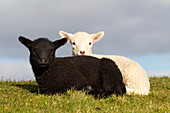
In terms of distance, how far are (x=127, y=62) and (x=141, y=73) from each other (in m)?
0.67

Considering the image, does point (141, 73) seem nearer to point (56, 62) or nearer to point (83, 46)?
point (83, 46)

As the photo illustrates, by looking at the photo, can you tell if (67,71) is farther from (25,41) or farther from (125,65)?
(125,65)

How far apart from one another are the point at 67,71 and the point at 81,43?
3090 millimetres

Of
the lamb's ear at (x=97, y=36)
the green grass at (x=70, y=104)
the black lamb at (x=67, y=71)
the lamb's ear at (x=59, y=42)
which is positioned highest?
the lamb's ear at (x=97, y=36)

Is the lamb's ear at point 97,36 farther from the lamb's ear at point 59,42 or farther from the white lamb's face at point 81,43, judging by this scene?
the lamb's ear at point 59,42

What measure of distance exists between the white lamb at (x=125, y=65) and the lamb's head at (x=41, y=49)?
273 centimetres

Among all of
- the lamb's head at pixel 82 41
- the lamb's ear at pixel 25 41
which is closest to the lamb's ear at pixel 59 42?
the lamb's ear at pixel 25 41

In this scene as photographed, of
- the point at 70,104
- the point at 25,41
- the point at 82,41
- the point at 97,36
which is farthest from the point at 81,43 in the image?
the point at 70,104

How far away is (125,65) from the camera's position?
987 centimetres

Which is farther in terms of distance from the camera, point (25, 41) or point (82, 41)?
point (82, 41)

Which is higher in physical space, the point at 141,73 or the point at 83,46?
the point at 83,46

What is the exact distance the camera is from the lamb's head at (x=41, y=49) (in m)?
7.19

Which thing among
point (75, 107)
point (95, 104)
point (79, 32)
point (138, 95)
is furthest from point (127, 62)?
point (75, 107)

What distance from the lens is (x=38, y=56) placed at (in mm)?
7242
